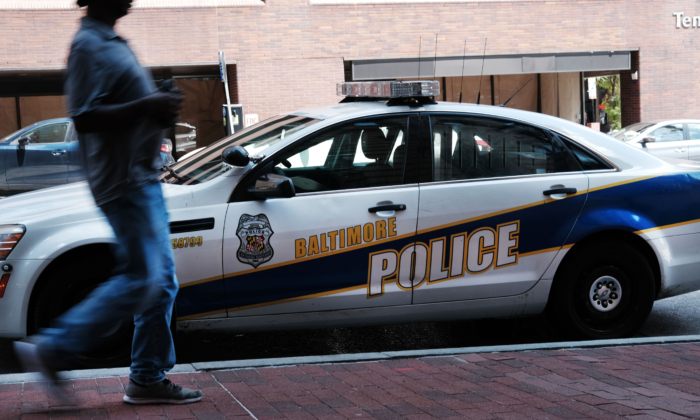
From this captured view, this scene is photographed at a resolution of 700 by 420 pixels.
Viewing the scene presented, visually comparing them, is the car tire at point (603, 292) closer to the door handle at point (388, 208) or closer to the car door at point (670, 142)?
the door handle at point (388, 208)

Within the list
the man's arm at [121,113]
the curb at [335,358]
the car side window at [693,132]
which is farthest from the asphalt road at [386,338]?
the car side window at [693,132]

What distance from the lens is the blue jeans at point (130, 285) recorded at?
302 centimetres

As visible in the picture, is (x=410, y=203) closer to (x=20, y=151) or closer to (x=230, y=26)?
(x=20, y=151)

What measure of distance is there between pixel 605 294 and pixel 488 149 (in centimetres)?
123

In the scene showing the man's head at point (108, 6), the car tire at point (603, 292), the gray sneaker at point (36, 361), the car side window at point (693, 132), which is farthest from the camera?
the car side window at point (693, 132)

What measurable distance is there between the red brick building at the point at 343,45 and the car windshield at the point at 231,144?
1591 centimetres

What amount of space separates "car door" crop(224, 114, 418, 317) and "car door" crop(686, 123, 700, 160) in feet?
44.5

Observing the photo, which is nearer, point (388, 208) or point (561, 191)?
point (388, 208)

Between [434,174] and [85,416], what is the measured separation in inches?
98.4

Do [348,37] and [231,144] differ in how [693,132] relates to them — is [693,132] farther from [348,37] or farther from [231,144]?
[231,144]

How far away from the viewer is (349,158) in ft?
15.7

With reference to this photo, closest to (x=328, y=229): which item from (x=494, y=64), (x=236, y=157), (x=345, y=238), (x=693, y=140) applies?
(x=345, y=238)

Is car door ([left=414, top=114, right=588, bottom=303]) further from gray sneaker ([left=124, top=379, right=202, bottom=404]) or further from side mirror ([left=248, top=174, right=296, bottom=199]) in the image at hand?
gray sneaker ([left=124, top=379, right=202, bottom=404])

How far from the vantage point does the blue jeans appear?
3.02 metres
